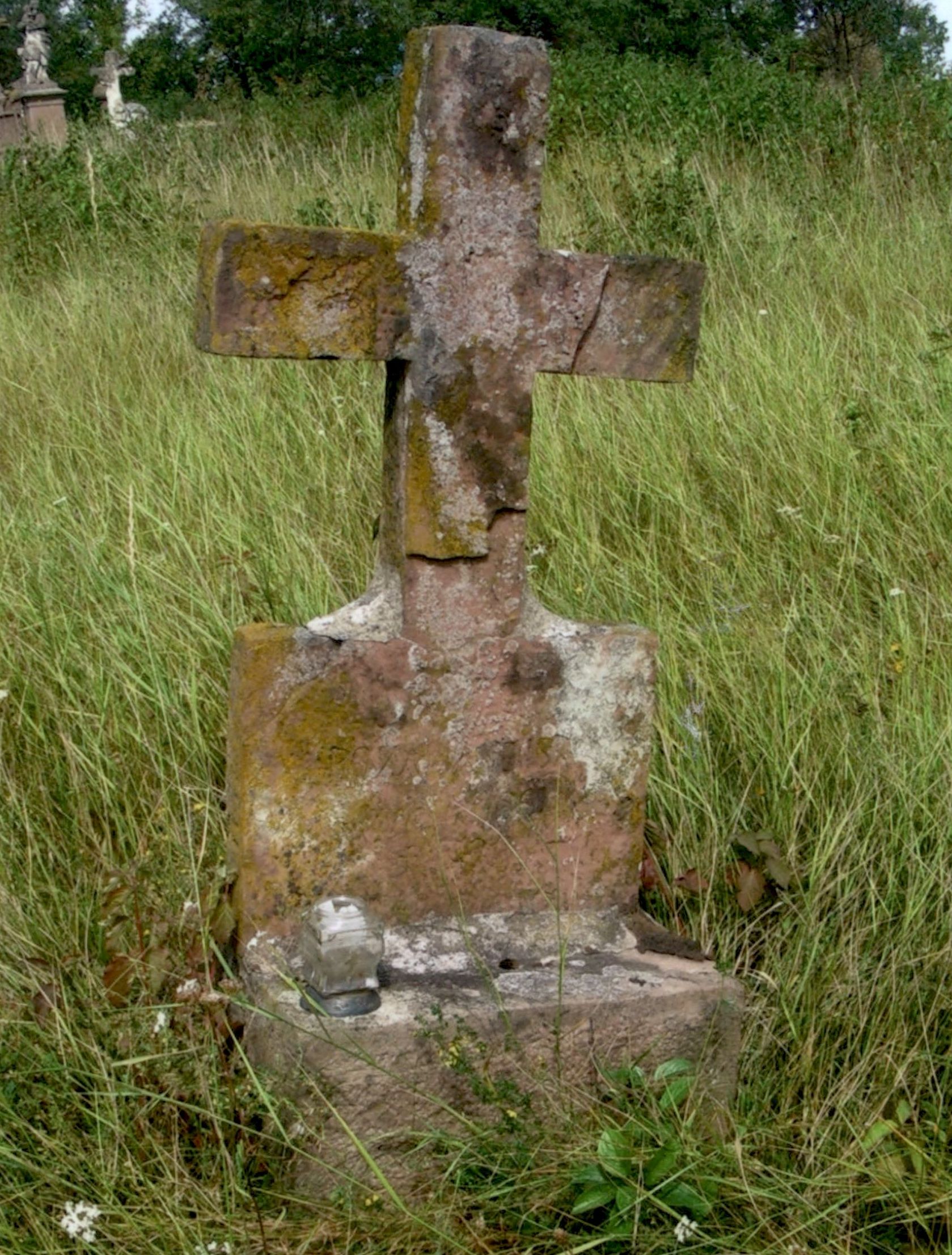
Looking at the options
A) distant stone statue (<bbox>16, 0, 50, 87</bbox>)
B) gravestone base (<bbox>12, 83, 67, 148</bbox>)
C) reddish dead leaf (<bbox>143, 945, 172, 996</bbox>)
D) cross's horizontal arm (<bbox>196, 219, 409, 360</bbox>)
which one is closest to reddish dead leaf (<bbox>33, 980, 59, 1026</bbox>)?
reddish dead leaf (<bbox>143, 945, 172, 996</bbox>)

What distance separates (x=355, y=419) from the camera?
4082 mm

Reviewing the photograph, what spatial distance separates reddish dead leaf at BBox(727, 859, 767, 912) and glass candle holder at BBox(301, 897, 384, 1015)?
677 mm

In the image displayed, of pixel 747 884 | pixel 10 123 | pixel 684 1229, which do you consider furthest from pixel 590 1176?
pixel 10 123

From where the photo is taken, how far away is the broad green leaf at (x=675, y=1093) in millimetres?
2045

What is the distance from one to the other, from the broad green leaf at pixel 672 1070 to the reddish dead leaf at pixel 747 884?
336 mm

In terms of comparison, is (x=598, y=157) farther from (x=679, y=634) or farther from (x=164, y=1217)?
(x=164, y=1217)

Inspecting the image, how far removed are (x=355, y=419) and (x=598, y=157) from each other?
2747mm

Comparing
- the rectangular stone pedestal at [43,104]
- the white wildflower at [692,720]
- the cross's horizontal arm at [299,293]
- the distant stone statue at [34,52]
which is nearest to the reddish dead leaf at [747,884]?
the white wildflower at [692,720]

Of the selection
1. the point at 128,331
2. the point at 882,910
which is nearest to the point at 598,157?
the point at 128,331

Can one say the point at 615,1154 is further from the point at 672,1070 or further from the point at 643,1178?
the point at 672,1070

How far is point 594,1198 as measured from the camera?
1.87 m

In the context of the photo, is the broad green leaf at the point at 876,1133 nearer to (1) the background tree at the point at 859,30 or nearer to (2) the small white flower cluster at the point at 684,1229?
(2) the small white flower cluster at the point at 684,1229

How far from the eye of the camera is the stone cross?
6.99ft

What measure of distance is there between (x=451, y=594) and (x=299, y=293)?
54cm
